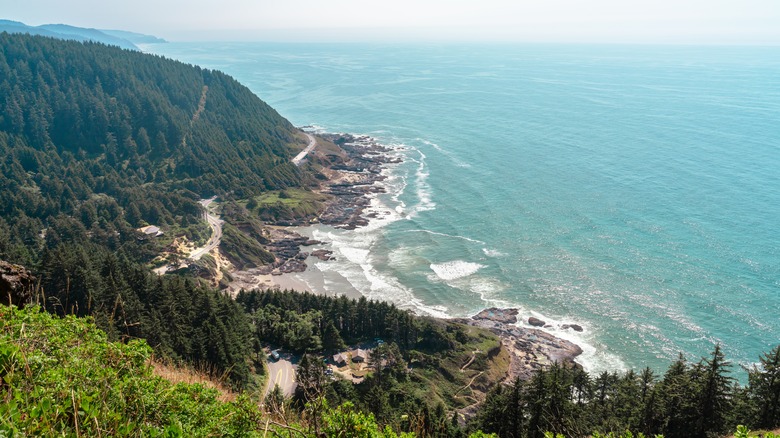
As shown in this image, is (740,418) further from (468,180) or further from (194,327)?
(468,180)

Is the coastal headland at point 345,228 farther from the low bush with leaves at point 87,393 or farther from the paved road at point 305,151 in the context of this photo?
the low bush with leaves at point 87,393

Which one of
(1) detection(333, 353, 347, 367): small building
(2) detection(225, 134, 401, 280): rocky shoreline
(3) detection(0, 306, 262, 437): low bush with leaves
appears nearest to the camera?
(3) detection(0, 306, 262, 437): low bush with leaves

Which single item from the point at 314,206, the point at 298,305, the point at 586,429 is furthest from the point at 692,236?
the point at 314,206

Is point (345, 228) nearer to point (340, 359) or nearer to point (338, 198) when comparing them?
point (338, 198)

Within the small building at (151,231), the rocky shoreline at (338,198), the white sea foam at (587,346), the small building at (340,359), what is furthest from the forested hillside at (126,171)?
the white sea foam at (587,346)

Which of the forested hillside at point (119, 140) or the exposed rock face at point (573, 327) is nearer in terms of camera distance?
the exposed rock face at point (573, 327)

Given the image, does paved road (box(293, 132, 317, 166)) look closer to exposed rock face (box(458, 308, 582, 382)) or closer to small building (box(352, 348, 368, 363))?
exposed rock face (box(458, 308, 582, 382))

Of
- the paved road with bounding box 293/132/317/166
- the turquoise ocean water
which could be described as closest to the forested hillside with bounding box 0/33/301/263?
the paved road with bounding box 293/132/317/166
